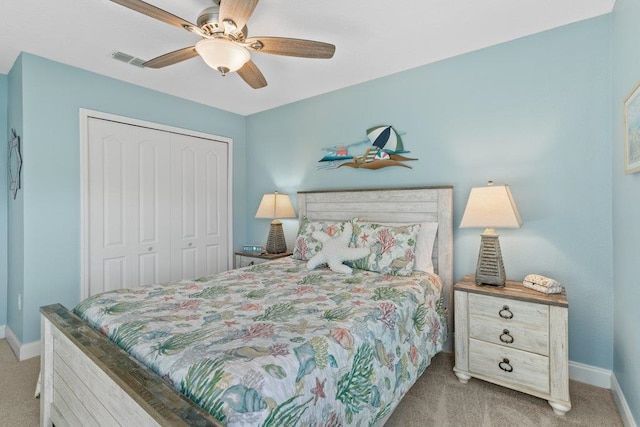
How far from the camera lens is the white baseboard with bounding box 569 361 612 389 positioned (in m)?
2.10

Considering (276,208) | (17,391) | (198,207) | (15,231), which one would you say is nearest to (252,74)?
(276,208)

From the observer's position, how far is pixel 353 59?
2713 mm

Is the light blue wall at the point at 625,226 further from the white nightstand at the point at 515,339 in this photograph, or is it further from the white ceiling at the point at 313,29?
the white ceiling at the point at 313,29

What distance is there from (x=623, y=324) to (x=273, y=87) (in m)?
3.38

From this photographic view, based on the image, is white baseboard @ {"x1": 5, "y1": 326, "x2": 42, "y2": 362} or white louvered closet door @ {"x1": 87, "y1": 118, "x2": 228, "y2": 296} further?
white louvered closet door @ {"x1": 87, "y1": 118, "x2": 228, "y2": 296}

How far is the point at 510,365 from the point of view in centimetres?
203

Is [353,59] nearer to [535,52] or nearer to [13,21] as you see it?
[535,52]

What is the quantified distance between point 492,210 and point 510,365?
39.7 inches

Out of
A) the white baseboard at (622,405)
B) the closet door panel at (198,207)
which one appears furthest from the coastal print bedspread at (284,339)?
the closet door panel at (198,207)

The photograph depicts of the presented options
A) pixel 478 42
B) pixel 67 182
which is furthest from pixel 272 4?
pixel 67 182

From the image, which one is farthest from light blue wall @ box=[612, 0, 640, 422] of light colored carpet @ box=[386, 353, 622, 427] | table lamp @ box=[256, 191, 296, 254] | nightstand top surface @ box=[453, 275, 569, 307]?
table lamp @ box=[256, 191, 296, 254]

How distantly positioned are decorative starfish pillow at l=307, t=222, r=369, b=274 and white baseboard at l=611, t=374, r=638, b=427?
1.72 meters

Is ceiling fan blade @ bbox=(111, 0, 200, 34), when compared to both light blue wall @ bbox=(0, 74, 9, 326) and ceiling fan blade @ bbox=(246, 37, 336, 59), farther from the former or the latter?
light blue wall @ bbox=(0, 74, 9, 326)

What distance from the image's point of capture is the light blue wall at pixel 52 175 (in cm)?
264
